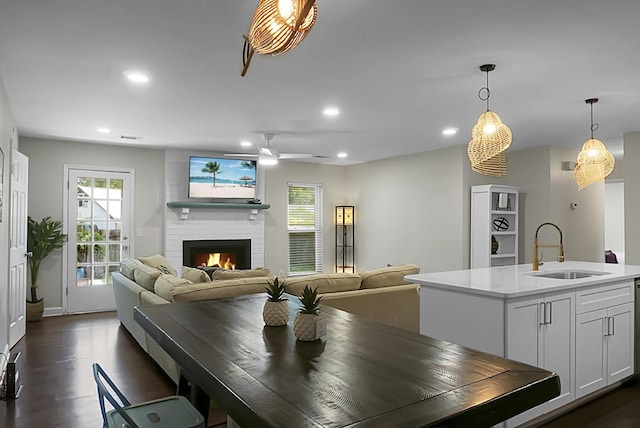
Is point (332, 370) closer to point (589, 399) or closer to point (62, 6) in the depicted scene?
point (62, 6)

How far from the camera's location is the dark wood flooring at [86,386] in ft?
9.57

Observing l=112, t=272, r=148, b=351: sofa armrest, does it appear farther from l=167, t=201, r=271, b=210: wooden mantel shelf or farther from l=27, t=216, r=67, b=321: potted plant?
l=167, t=201, r=271, b=210: wooden mantel shelf

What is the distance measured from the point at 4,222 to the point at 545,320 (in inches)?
168

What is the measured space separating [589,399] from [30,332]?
18.5 ft

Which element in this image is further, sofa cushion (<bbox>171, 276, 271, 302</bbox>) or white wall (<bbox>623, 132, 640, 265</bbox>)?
white wall (<bbox>623, 132, 640, 265</bbox>)

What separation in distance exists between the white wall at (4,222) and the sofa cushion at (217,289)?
5.37ft

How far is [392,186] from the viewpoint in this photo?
784 cm

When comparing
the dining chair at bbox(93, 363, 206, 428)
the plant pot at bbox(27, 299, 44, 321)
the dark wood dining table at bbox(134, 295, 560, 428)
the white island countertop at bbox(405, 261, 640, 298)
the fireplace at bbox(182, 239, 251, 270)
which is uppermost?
the white island countertop at bbox(405, 261, 640, 298)

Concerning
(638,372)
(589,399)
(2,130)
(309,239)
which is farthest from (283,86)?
(309,239)

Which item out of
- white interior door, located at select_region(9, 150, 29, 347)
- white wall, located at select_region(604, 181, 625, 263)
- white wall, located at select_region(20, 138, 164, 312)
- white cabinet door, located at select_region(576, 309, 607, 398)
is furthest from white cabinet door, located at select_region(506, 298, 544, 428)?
white wall, located at select_region(604, 181, 625, 263)

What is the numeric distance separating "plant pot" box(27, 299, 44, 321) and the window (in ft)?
13.0

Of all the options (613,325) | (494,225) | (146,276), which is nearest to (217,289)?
(146,276)

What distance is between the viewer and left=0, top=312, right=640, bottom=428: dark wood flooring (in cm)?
292

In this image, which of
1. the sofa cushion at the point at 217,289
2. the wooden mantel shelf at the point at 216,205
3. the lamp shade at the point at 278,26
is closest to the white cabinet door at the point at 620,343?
the sofa cushion at the point at 217,289
